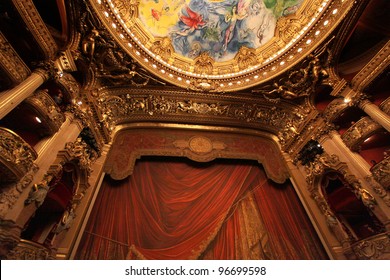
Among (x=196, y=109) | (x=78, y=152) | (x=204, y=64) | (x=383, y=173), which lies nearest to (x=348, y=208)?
(x=383, y=173)

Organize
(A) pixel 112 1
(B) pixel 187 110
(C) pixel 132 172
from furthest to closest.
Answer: (B) pixel 187 110 → (C) pixel 132 172 → (A) pixel 112 1

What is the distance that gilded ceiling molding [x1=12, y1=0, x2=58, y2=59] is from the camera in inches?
176

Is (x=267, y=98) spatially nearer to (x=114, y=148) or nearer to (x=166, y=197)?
(x=166, y=197)

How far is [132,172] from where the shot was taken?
7.68m

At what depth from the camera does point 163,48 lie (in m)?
9.08

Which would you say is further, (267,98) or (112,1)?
(267,98)

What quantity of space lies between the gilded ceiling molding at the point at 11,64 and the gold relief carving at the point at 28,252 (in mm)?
3531

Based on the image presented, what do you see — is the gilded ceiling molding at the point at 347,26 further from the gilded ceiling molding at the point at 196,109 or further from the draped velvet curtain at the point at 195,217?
the draped velvet curtain at the point at 195,217

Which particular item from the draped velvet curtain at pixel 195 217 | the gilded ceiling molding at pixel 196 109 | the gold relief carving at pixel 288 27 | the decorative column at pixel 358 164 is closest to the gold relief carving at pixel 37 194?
the draped velvet curtain at pixel 195 217

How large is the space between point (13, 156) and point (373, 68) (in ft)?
31.0

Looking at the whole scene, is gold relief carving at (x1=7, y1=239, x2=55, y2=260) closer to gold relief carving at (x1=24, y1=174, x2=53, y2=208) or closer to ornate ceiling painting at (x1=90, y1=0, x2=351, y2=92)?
gold relief carving at (x1=24, y1=174, x2=53, y2=208)

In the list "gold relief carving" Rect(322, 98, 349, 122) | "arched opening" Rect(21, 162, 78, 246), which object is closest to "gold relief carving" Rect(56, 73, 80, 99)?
"arched opening" Rect(21, 162, 78, 246)

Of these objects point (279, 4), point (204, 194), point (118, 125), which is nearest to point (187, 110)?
point (118, 125)

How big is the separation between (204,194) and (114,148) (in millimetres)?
4222
